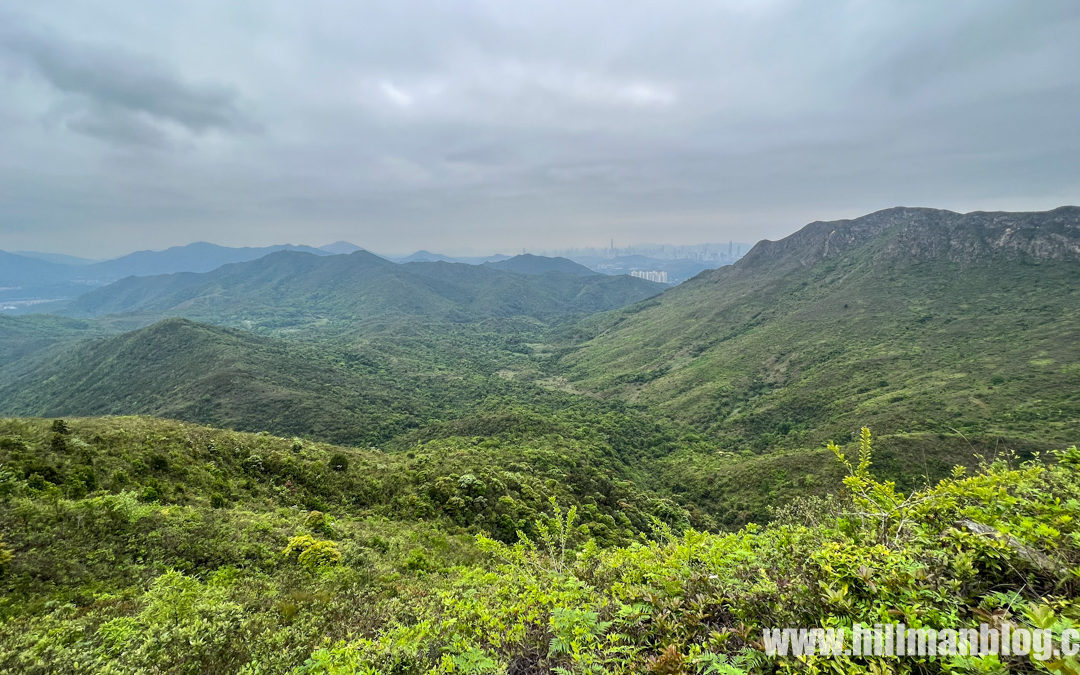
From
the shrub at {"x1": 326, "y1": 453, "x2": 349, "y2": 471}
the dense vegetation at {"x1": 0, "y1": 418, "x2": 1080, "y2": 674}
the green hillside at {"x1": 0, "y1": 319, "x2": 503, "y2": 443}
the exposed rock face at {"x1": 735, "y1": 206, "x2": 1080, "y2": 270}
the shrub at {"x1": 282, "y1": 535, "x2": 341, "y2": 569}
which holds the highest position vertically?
the exposed rock face at {"x1": 735, "y1": 206, "x2": 1080, "y2": 270}

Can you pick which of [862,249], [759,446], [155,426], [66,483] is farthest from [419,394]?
[862,249]

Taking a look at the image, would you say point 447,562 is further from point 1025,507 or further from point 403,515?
point 1025,507

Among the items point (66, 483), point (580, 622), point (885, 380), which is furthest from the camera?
point (885, 380)

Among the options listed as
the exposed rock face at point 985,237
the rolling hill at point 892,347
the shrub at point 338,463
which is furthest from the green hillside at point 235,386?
the exposed rock face at point 985,237

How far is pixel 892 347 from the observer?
4210 inches

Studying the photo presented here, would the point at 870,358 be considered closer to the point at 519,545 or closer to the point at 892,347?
the point at 892,347

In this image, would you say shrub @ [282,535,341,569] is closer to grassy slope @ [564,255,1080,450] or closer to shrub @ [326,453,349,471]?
shrub @ [326,453,349,471]

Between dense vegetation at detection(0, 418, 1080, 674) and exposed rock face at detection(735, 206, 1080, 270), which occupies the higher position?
exposed rock face at detection(735, 206, 1080, 270)

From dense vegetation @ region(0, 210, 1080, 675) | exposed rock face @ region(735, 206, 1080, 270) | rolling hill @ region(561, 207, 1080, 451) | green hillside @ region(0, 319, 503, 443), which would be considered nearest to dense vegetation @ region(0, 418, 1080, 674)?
dense vegetation @ region(0, 210, 1080, 675)

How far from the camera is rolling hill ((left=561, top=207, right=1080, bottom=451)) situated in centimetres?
6956

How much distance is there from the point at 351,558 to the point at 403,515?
8406mm

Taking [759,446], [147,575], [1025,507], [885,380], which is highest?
[1025,507]

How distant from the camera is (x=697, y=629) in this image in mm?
4875

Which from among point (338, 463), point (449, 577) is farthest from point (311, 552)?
point (338, 463)
